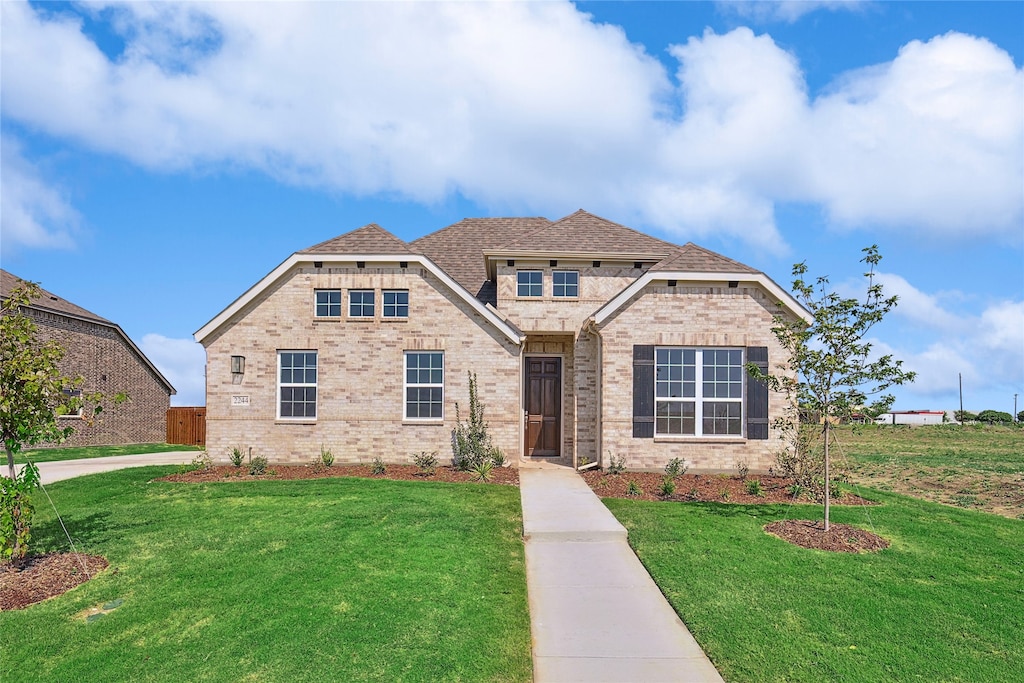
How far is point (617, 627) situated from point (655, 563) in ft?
6.02

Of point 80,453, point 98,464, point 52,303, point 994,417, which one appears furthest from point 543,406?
point 994,417

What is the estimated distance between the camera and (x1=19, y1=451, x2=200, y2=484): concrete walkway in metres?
14.9

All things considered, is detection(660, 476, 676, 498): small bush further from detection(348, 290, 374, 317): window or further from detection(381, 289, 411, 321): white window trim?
detection(348, 290, 374, 317): window

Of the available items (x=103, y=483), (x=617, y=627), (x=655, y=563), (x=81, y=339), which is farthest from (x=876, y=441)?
(x=81, y=339)

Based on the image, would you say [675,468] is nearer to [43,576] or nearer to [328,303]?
[328,303]

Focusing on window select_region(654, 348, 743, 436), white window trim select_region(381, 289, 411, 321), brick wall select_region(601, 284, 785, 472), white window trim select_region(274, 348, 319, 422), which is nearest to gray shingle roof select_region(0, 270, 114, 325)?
white window trim select_region(274, 348, 319, 422)

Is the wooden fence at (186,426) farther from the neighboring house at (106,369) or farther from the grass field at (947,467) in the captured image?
the grass field at (947,467)

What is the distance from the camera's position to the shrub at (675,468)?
1346cm

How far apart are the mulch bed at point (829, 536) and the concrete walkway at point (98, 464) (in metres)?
15.1

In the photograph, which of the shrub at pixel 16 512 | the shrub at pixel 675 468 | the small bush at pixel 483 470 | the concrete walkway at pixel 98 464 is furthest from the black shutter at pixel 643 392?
the concrete walkway at pixel 98 464

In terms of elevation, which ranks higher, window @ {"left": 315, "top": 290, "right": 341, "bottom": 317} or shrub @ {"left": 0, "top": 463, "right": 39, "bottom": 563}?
window @ {"left": 315, "top": 290, "right": 341, "bottom": 317}

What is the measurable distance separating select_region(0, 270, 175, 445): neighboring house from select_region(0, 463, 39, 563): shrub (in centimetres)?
1752

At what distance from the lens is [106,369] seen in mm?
26516

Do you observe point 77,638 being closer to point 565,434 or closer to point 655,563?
point 655,563
